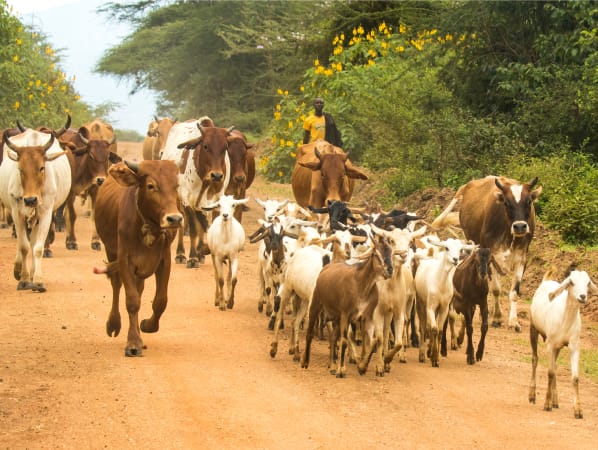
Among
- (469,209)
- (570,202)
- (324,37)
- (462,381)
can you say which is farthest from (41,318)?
(324,37)

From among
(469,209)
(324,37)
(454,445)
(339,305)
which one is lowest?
(454,445)

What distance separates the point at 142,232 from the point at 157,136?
12.1m

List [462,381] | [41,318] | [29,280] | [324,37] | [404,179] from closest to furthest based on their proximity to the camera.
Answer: [462,381]
[41,318]
[29,280]
[404,179]
[324,37]

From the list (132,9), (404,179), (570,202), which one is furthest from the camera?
(132,9)

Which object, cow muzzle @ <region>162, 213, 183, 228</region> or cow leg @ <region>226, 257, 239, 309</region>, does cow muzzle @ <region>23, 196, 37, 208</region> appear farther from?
cow muzzle @ <region>162, 213, 183, 228</region>

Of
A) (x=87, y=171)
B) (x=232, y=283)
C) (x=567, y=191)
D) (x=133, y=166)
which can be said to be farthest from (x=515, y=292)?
(x=87, y=171)

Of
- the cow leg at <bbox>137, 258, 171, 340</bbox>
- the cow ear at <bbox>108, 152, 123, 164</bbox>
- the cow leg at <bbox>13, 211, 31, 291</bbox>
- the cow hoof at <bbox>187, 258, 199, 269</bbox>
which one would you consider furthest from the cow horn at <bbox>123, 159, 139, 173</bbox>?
the cow ear at <bbox>108, 152, 123, 164</bbox>

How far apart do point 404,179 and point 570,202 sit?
5.97 m

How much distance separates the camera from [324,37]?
3434cm

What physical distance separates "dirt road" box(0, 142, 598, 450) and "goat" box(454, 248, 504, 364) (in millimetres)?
405

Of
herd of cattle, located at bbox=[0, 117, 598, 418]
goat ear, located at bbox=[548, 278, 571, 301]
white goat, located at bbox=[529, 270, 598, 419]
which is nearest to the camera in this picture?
white goat, located at bbox=[529, 270, 598, 419]

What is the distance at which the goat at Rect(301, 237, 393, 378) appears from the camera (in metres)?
11.5

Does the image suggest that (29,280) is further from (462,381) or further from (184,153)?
(462,381)

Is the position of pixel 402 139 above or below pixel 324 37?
below
